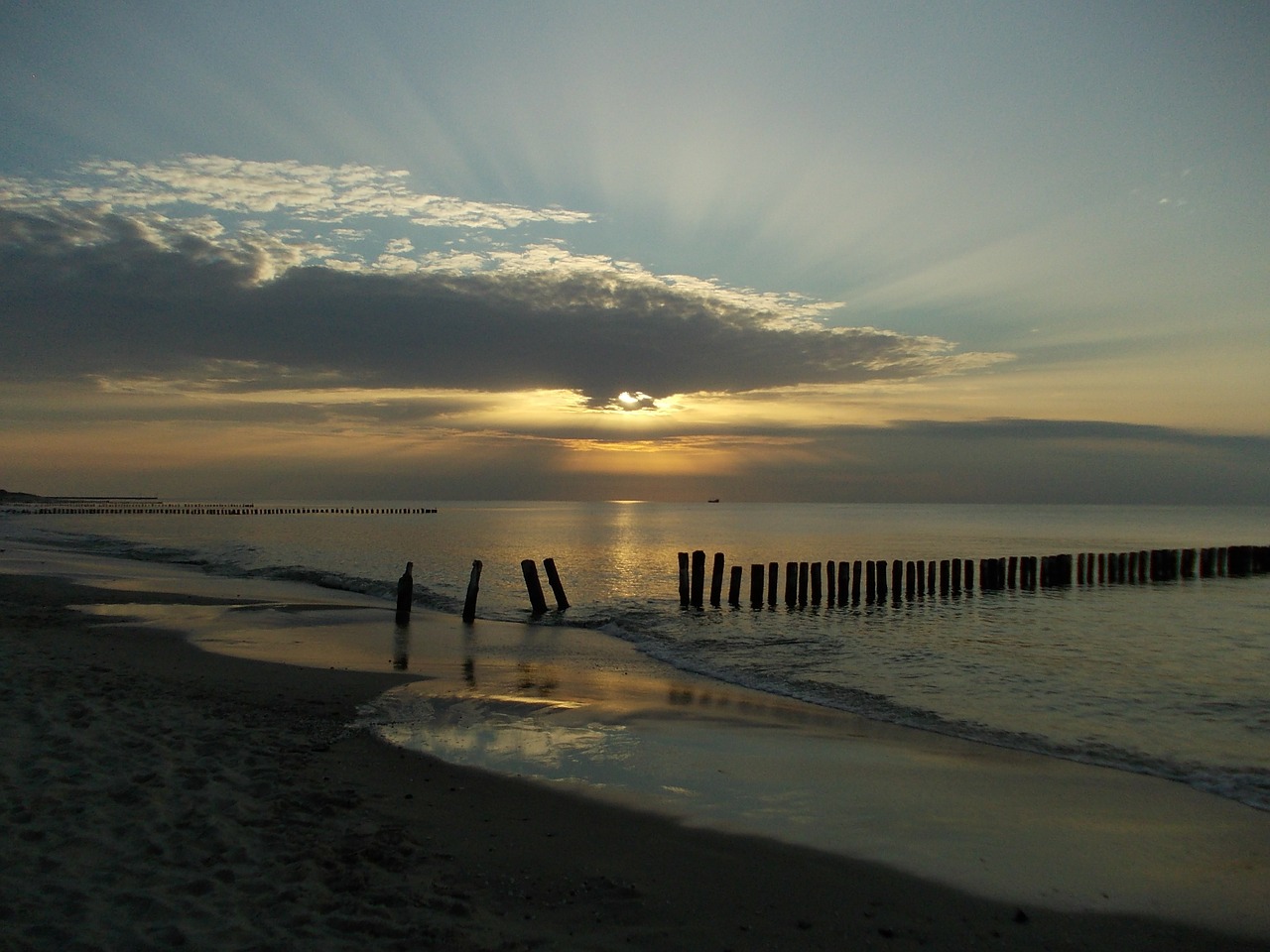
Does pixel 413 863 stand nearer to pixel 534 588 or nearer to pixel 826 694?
pixel 826 694

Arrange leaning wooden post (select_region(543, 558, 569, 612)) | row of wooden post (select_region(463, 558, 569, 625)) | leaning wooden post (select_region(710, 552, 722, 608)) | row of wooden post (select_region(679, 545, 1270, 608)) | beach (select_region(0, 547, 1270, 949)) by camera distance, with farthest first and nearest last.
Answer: row of wooden post (select_region(679, 545, 1270, 608)), leaning wooden post (select_region(710, 552, 722, 608)), leaning wooden post (select_region(543, 558, 569, 612)), row of wooden post (select_region(463, 558, 569, 625)), beach (select_region(0, 547, 1270, 949))

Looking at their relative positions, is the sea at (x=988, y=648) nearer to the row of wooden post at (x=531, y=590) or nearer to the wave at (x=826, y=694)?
the wave at (x=826, y=694)

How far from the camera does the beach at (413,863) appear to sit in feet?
13.6

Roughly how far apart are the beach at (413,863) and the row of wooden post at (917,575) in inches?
629

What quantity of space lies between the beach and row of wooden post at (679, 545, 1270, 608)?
629 inches

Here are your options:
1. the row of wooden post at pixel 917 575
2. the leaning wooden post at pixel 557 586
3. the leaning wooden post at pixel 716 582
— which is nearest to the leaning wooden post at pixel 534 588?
the leaning wooden post at pixel 557 586

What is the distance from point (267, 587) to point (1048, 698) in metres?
22.9

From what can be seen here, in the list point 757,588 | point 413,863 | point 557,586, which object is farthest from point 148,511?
point 413,863

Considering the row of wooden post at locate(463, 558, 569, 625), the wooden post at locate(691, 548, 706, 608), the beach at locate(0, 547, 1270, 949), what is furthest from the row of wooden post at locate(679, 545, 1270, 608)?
the beach at locate(0, 547, 1270, 949)

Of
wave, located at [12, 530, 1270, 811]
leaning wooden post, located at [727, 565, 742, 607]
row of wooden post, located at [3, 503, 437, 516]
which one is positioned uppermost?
row of wooden post, located at [3, 503, 437, 516]

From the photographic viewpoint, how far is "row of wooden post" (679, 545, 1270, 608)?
79.2 ft

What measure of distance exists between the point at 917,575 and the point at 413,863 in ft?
88.5

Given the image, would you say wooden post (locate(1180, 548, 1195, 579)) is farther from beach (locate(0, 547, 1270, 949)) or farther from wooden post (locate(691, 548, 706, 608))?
beach (locate(0, 547, 1270, 949))

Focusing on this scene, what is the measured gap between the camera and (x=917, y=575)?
29203mm
